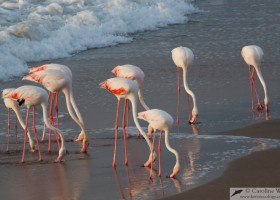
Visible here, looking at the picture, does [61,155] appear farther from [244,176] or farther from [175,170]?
[244,176]

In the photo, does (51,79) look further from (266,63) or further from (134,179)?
(266,63)

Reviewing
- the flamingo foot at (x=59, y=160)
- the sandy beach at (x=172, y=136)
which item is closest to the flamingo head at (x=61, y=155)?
the flamingo foot at (x=59, y=160)

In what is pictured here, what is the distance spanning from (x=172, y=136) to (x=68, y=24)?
1211cm

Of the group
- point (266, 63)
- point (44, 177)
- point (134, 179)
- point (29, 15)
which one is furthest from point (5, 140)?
point (29, 15)

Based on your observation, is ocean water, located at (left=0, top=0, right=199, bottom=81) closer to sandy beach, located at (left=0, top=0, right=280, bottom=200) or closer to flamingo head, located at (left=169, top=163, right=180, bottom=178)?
sandy beach, located at (left=0, top=0, right=280, bottom=200)

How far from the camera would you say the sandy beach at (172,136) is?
9.00 metres

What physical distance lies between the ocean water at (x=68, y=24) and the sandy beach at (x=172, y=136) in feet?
2.39

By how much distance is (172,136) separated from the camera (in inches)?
454

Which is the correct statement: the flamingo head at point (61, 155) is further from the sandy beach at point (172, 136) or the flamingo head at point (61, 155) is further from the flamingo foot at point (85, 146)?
the flamingo foot at point (85, 146)

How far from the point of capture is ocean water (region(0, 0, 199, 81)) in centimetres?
1922

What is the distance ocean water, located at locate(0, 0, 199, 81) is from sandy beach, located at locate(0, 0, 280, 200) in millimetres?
727

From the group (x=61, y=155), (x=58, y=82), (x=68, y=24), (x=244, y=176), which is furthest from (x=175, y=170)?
(x=68, y=24)

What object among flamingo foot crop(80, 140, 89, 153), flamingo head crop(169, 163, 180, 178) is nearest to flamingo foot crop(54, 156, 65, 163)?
flamingo foot crop(80, 140, 89, 153)

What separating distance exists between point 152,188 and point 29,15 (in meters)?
15.7
